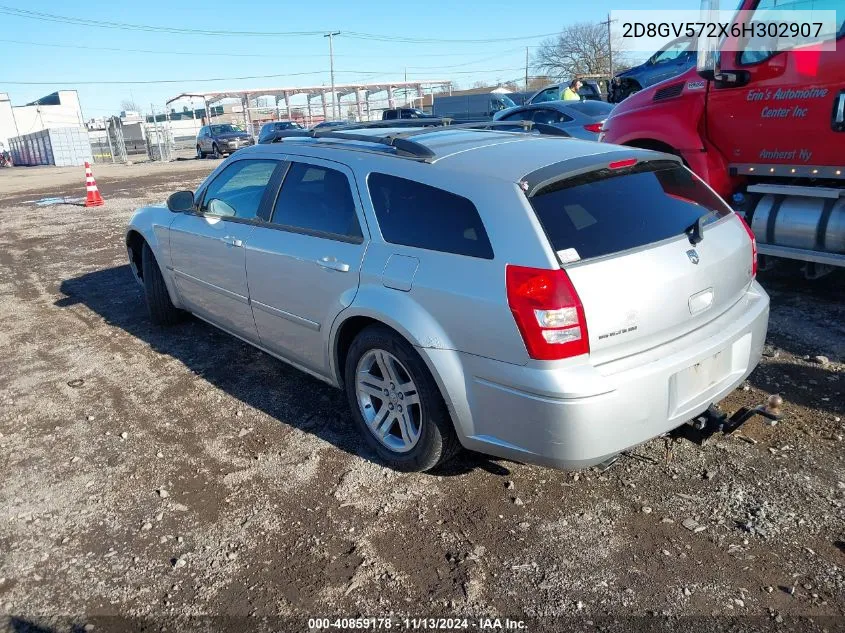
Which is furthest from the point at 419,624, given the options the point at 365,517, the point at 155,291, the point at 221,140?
the point at 221,140

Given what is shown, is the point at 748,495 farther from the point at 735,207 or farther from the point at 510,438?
the point at 735,207

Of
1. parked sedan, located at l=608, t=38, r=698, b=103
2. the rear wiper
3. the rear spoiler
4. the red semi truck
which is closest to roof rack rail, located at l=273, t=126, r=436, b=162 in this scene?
the rear spoiler

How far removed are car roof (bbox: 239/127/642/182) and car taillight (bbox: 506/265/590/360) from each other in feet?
1.87

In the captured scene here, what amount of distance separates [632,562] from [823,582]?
0.71 metres

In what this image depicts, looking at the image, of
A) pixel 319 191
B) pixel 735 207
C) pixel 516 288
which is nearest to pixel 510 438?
pixel 516 288

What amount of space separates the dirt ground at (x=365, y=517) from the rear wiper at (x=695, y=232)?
116 cm

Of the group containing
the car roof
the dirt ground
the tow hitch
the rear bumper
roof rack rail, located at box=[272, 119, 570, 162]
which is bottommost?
the dirt ground

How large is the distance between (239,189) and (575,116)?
27.5 feet

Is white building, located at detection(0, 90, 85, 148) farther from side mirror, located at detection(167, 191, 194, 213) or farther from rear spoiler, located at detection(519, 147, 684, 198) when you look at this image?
rear spoiler, located at detection(519, 147, 684, 198)

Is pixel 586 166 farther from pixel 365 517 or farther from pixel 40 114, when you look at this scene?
pixel 40 114

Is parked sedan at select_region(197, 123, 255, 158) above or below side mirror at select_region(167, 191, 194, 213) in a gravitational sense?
below

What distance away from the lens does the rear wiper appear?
3131mm

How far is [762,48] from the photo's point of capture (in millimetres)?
5672

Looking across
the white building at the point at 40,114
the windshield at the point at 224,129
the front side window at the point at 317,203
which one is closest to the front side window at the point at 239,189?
the front side window at the point at 317,203
